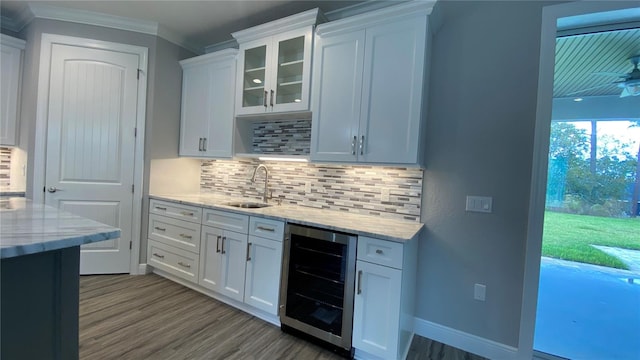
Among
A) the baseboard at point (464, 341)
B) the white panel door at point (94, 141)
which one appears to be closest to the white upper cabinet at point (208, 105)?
the white panel door at point (94, 141)

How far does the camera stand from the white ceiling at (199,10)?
2.54 metres

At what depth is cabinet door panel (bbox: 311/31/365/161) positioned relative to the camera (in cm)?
221

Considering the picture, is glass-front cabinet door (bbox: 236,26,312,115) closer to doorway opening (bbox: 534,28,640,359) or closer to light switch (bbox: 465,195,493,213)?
light switch (bbox: 465,195,493,213)

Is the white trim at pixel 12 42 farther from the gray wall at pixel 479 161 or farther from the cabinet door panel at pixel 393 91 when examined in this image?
the gray wall at pixel 479 161

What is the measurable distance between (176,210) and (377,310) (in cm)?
216

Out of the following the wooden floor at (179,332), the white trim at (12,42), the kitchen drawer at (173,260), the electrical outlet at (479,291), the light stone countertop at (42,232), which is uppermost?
the white trim at (12,42)

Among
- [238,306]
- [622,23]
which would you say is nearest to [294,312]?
[238,306]

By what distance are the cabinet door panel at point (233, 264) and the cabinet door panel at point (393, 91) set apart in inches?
49.1

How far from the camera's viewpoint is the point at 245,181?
10.7 ft

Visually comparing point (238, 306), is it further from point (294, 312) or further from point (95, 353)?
point (95, 353)

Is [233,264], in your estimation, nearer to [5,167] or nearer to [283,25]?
[283,25]

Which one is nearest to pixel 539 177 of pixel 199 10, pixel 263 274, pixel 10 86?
pixel 263 274

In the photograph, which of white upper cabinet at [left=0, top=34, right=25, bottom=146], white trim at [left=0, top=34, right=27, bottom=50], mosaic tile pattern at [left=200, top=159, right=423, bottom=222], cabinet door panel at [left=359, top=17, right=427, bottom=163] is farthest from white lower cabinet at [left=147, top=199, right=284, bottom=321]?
white trim at [left=0, top=34, right=27, bottom=50]

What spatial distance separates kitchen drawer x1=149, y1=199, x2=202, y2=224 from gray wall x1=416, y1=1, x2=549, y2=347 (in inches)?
80.7
